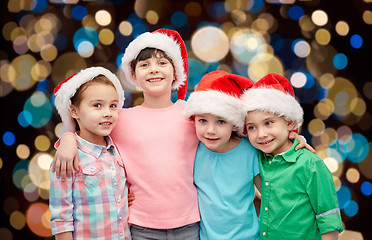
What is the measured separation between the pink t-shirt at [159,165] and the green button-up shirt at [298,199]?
0.28 metres

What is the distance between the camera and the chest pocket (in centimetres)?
126

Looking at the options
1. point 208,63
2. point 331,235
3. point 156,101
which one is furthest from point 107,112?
point 208,63

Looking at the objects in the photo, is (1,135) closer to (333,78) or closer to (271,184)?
(271,184)

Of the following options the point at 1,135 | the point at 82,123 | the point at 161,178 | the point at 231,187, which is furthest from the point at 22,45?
the point at 231,187

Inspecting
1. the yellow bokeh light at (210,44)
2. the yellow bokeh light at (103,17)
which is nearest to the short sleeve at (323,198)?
the yellow bokeh light at (210,44)

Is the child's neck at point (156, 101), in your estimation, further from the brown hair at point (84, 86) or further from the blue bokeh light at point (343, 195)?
the blue bokeh light at point (343, 195)

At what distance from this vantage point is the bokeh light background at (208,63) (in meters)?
2.74

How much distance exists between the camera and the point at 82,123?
1.33m

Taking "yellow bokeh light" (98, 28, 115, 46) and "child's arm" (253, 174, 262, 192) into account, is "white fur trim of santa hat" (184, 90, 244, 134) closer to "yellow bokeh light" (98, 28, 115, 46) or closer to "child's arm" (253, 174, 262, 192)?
"child's arm" (253, 174, 262, 192)

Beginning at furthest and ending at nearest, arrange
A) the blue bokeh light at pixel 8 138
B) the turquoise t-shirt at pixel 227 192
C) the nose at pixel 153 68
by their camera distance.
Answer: the blue bokeh light at pixel 8 138
the nose at pixel 153 68
the turquoise t-shirt at pixel 227 192

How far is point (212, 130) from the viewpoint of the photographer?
4.27 ft

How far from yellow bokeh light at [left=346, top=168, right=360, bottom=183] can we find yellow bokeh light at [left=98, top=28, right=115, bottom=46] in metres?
2.14

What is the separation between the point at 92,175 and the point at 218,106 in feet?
1.71

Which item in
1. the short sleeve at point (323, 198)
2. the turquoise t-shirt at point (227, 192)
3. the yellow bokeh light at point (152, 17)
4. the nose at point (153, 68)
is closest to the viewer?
the short sleeve at point (323, 198)
